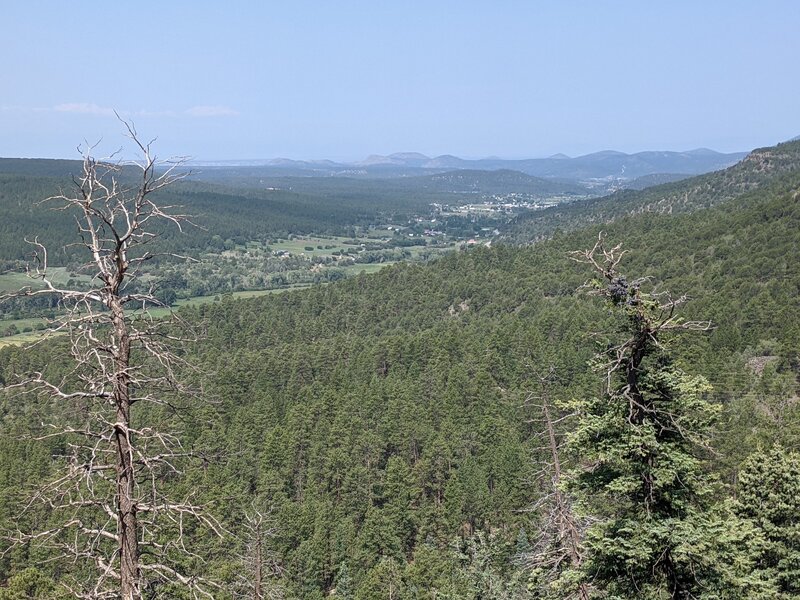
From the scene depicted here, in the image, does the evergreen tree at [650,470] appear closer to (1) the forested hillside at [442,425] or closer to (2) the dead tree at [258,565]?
(1) the forested hillside at [442,425]

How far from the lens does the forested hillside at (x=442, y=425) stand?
87.8 ft

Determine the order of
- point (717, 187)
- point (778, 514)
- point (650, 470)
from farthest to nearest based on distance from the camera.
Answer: point (717, 187)
point (778, 514)
point (650, 470)

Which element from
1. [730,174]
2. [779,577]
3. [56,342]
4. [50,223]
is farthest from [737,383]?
[50,223]

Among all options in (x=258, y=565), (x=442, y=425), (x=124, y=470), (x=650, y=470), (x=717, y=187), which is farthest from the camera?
(x=717, y=187)

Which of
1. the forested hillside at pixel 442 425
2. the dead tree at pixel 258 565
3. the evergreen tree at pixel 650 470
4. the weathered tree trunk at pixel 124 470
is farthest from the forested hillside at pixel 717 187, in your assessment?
the weathered tree trunk at pixel 124 470

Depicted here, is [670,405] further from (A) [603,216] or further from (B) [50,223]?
(B) [50,223]

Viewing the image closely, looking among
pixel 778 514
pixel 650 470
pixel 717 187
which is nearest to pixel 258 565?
pixel 650 470

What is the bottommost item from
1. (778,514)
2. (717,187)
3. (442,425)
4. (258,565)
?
(442,425)

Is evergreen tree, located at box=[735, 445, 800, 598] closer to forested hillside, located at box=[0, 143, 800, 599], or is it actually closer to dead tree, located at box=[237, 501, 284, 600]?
forested hillside, located at box=[0, 143, 800, 599]

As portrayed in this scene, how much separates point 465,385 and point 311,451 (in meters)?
14.5

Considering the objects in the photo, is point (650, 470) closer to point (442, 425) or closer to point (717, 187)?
point (442, 425)

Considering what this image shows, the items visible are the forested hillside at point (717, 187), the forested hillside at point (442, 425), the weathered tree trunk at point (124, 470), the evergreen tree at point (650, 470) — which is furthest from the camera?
the forested hillside at point (717, 187)

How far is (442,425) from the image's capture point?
46.2m

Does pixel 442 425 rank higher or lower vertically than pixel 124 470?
lower
